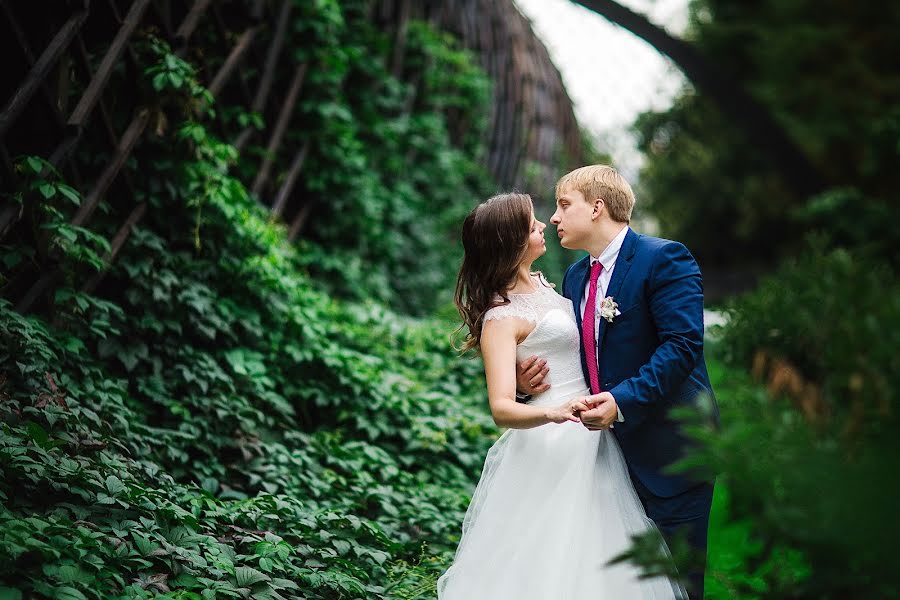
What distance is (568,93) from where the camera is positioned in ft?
37.8

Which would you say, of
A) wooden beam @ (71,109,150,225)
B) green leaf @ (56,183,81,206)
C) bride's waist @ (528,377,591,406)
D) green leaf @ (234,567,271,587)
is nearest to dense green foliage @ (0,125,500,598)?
green leaf @ (234,567,271,587)

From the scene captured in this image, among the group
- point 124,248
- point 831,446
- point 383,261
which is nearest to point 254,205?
point 124,248

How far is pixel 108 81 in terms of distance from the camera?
4.26 m

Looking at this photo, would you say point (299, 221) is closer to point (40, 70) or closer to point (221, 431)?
point (221, 431)

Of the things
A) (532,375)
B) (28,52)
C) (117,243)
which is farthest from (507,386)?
(28,52)

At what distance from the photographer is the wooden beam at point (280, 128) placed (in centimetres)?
576

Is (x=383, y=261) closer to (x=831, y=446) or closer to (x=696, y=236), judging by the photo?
(x=831, y=446)

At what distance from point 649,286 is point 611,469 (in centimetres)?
60

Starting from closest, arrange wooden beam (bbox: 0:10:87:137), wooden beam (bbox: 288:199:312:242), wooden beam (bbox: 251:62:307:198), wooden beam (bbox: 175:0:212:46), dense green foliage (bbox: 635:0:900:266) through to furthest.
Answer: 1. wooden beam (bbox: 0:10:87:137)
2. wooden beam (bbox: 175:0:212:46)
3. wooden beam (bbox: 251:62:307:198)
4. wooden beam (bbox: 288:199:312:242)
5. dense green foliage (bbox: 635:0:900:266)

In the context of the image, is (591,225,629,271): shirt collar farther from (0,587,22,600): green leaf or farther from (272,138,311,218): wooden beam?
(272,138,311,218): wooden beam

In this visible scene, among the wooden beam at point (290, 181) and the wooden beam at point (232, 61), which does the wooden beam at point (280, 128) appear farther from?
the wooden beam at point (232, 61)

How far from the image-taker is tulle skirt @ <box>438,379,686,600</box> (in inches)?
99.3

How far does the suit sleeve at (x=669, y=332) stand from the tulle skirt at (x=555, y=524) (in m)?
0.24

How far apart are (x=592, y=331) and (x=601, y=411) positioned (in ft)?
1.13
